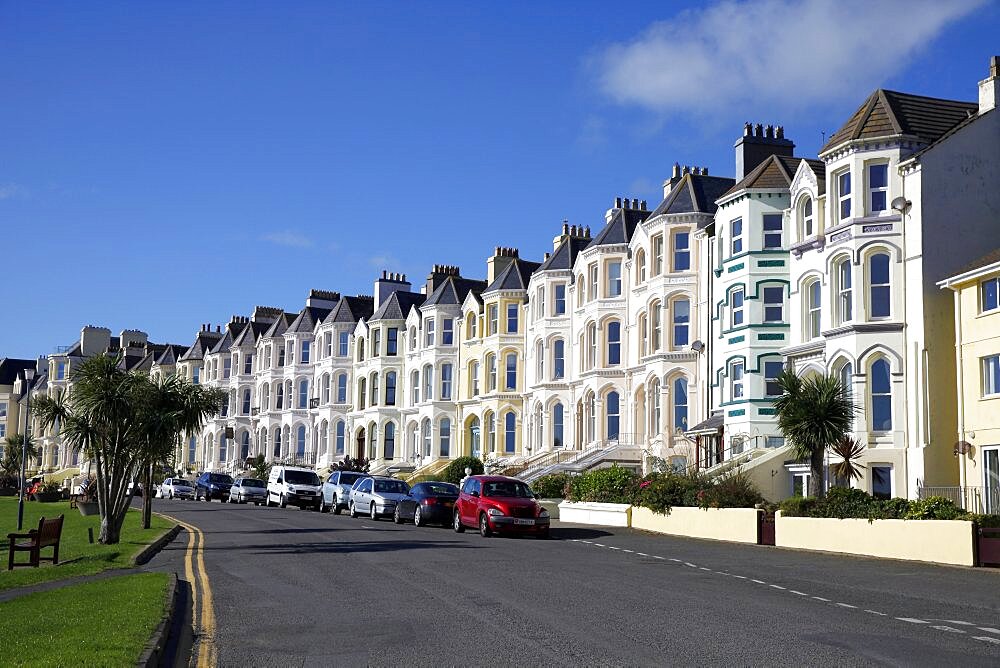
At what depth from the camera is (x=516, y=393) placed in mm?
59031

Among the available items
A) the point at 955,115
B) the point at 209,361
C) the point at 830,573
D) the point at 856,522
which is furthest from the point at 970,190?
the point at 209,361

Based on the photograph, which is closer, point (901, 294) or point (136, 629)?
point (136, 629)

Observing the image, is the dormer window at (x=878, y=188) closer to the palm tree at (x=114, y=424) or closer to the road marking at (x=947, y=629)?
the palm tree at (x=114, y=424)

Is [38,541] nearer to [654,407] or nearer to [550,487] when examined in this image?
[550,487]

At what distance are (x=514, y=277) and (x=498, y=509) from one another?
32.0 meters

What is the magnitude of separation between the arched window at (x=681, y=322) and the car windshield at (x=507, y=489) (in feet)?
54.0

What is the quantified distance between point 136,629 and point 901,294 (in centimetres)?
2757

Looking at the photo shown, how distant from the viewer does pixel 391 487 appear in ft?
126

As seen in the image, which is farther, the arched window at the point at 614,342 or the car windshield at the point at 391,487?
the arched window at the point at 614,342

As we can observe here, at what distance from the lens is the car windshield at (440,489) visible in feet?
115

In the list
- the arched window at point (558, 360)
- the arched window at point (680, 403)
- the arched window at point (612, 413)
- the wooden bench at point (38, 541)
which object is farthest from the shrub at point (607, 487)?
the wooden bench at point (38, 541)

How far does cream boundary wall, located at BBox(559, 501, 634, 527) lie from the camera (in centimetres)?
3528

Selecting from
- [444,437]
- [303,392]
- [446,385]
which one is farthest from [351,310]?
[444,437]

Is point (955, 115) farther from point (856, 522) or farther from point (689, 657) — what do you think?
point (689, 657)
